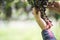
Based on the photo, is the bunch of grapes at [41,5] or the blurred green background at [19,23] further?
the blurred green background at [19,23]

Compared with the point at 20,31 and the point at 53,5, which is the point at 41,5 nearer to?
the point at 53,5

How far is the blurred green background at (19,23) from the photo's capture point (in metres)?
1.35

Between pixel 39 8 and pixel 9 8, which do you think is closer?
pixel 39 8

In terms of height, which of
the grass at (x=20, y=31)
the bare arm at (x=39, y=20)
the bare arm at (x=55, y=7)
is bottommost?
the grass at (x=20, y=31)

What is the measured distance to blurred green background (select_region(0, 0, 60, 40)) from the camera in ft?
4.44

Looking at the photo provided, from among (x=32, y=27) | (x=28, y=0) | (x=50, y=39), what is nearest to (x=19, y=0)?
(x=28, y=0)

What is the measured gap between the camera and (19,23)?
138 cm

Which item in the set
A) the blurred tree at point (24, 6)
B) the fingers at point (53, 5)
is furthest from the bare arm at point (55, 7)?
the blurred tree at point (24, 6)

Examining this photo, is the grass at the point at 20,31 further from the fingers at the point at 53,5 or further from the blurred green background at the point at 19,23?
the fingers at the point at 53,5

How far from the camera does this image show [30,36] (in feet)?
4.53

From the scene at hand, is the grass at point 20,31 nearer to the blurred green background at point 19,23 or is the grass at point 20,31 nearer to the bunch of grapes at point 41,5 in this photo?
the blurred green background at point 19,23

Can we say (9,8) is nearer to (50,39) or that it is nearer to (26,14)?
(26,14)

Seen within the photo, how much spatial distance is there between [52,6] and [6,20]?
28cm

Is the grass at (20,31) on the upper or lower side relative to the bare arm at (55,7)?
lower
